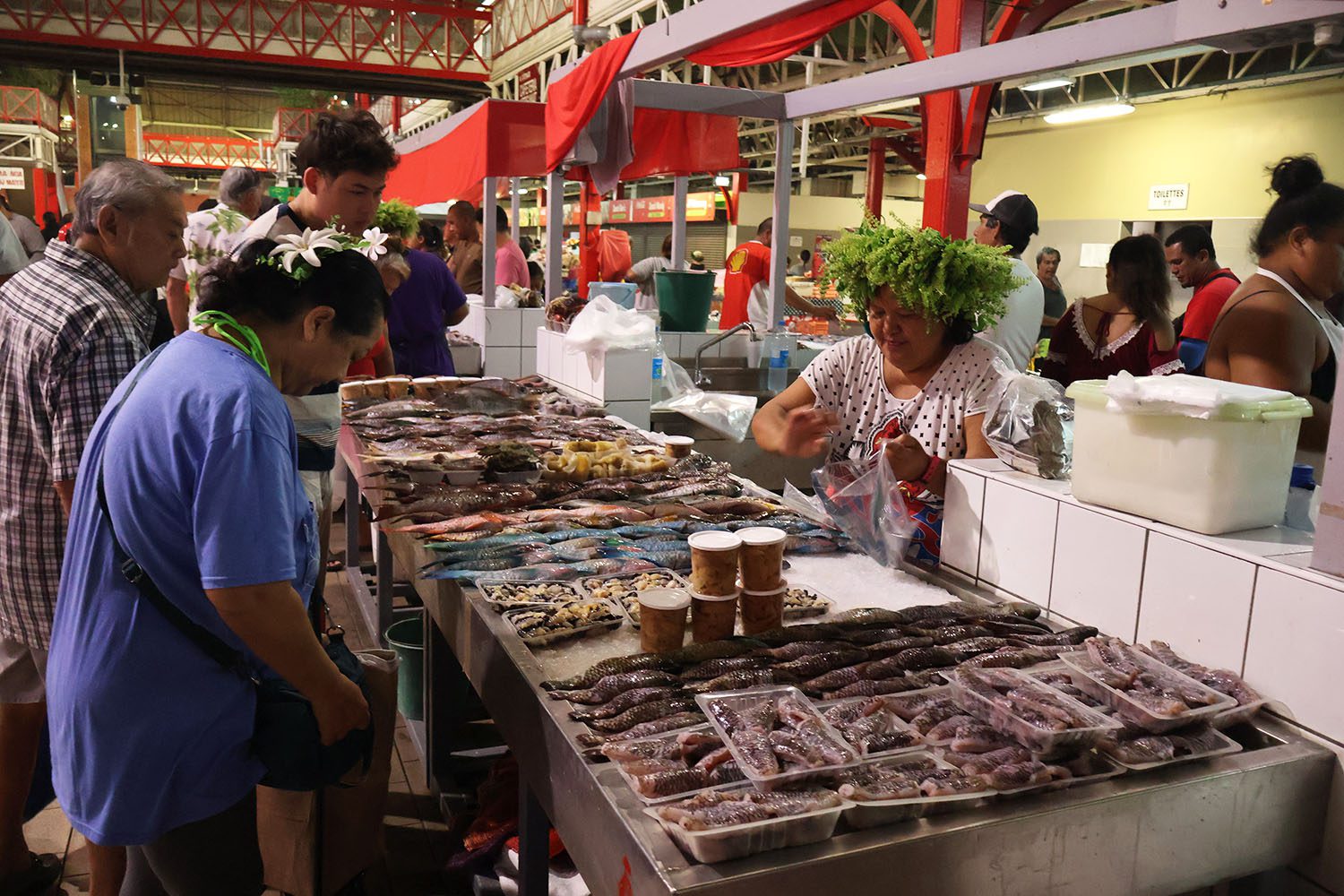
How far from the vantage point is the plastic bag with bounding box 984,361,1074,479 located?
2314 mm

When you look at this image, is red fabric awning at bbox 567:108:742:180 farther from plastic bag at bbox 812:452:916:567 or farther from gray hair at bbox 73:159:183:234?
plastic bag at bbox 812:452:916:567

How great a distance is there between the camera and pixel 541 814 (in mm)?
2008

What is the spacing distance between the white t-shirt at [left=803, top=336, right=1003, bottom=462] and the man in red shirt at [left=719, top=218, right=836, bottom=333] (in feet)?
14.5

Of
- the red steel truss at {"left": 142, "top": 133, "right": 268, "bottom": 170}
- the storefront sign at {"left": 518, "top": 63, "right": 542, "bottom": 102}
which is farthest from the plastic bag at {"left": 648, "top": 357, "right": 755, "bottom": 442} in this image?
the red steel truss at {"left": 142, "top": 133, "right": 268, "bottom": 170}

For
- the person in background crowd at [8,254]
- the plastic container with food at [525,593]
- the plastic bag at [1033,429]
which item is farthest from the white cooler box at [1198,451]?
the person in background crowd at [8,254]

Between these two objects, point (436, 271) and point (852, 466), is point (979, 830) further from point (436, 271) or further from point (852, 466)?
point (436, 271)

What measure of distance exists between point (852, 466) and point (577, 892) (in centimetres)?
132

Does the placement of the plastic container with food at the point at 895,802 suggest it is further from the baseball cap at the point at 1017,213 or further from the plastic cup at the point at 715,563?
the baseball cap at the point at 1017,213

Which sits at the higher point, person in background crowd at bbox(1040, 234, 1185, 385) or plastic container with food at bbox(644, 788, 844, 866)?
person in background crowd at bbox(1040, 234, 1185, 385)

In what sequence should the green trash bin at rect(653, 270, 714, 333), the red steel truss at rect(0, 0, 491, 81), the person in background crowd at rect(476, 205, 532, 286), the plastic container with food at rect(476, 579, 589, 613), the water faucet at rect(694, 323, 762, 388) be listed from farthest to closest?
the red steel truss at rect(0, 0, 491, 81), the person in background crowd at rect(476, 205, 532, 286), the green trash bin at rect(653, 270, 714, 333), the water faucet at rect(694, 323, 762, 388), the plastic container with food at rect(476, 579, 589, 613)

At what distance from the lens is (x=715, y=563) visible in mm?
2023

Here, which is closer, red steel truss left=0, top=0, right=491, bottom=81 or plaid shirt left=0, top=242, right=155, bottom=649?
plaid shirt left=0, top=242, right=155, bottom=649

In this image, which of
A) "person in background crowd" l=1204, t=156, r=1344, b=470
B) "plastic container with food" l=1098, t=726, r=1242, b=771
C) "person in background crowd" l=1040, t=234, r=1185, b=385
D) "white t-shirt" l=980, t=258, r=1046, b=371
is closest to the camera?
"plastic container with food" l=1098, t=726, r=1242, b=771

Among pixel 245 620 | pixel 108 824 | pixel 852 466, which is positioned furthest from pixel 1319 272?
pixel 108 824
